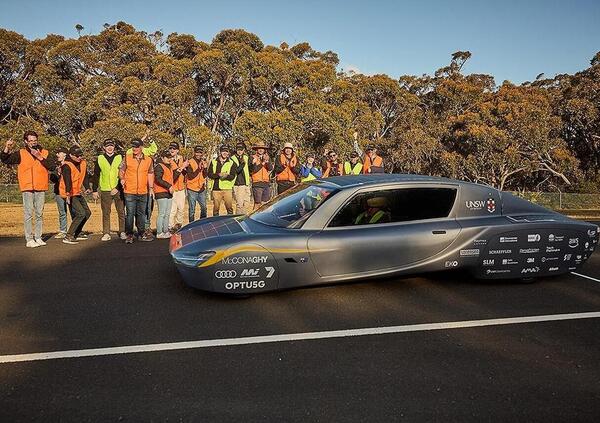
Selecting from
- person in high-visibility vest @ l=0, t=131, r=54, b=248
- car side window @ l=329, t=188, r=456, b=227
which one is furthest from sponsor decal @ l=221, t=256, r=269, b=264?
person in high-visibility vest @ l=0, t=131, r=54, b=248

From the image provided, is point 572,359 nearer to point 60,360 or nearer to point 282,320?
point 282,320

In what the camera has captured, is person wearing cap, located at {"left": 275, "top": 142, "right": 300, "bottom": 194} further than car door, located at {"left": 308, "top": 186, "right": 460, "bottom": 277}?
Yes

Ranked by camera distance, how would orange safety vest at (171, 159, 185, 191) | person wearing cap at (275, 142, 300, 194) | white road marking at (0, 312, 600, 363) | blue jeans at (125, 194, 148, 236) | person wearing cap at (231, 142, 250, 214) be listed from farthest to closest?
1. person wearing cap at (275, 142, 300, 194)
2. person wearing cap at (231, 142, 250, 214)
3. orange safety vest at (171, 159, 185, 191)
4. blue jeans at (125, 194, 148, 236)
5. white road marking at (0, 312, 600, 363)

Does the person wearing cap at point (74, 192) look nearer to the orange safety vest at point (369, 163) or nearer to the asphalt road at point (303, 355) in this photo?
the asphalt road at point (303, 355)

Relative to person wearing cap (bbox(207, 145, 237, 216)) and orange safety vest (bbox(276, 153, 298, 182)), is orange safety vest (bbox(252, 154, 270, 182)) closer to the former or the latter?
orange safety vest (bbox(276, 153, 298, 182))

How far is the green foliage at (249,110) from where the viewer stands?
31484mm

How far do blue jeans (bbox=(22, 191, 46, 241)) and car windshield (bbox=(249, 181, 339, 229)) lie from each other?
13.8 feet

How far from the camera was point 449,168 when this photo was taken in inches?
1368

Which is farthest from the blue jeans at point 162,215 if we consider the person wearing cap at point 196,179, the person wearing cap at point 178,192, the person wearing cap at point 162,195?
the person wearing cap at point 196,179

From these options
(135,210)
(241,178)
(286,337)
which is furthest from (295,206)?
(241,178)

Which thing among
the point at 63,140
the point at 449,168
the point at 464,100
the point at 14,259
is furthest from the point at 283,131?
the point at 14,259

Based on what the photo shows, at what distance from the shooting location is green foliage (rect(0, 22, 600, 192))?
31484 millimetres

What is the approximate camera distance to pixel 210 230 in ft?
→ 18.3

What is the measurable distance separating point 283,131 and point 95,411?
94.9 feet
